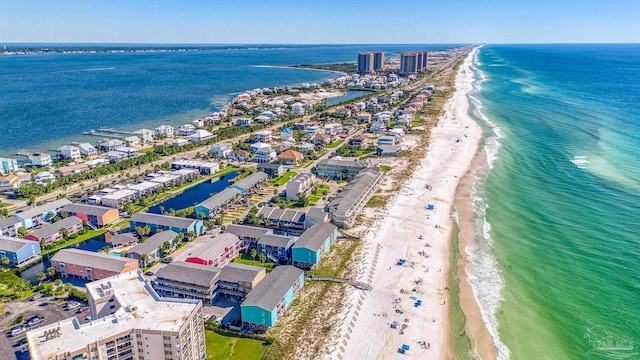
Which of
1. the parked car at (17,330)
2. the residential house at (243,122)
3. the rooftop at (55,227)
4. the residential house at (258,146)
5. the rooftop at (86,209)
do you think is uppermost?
the residential house at (243,122)

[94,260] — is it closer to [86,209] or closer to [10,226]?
[86,209]

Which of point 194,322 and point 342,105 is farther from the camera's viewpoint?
point 342,105

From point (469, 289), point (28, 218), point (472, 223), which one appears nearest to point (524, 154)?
point (472, 223)

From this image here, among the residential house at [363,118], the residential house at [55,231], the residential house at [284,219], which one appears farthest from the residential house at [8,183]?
the residential house at [363,118]

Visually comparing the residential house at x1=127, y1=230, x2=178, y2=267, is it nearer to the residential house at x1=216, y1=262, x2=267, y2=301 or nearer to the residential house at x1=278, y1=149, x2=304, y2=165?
the residential house at x1=216, y1=262, x2=267, y2=301

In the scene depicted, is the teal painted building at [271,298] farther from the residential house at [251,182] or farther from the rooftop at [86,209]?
the rooftop at [86,209]

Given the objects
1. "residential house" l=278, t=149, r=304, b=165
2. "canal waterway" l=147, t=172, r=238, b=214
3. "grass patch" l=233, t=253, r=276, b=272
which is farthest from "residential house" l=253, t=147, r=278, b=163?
"grass patch" l=233, t=253, r=276, b=272

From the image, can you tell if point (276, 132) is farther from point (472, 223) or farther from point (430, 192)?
point (472, 223)
